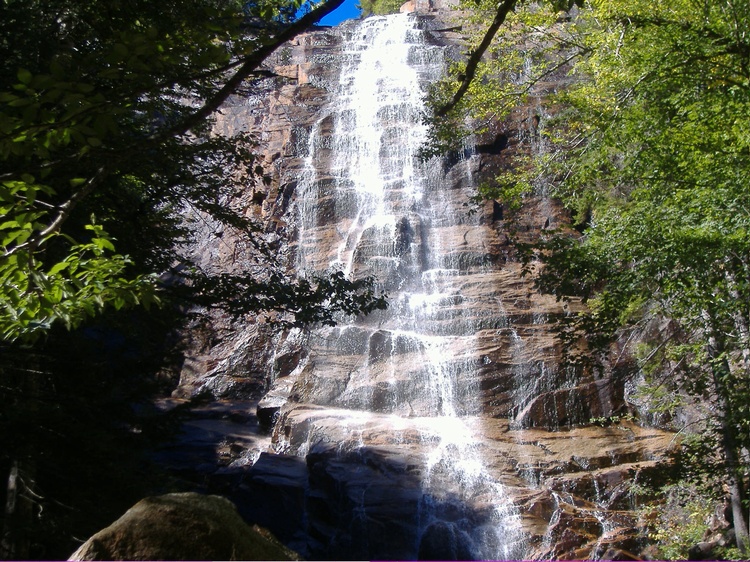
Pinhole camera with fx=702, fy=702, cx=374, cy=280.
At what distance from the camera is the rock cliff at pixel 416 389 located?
11969 millimetres

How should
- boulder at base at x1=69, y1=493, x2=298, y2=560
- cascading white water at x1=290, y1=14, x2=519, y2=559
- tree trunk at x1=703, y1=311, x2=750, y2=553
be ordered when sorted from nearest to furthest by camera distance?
boulder at base at x1=69, y1=493, x2=298, y2=560 → tree trunk at x1=703, y1=311, x2=750, y2=553 → cascading white water at x1=290, y1=14, x2=519, y2=559

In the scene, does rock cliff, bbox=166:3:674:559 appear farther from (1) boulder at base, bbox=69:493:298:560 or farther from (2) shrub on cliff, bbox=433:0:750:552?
(1) boulder at base, bbox=69:493:298:560

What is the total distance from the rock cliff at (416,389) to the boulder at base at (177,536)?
24.3ft

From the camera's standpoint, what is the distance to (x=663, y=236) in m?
7.33

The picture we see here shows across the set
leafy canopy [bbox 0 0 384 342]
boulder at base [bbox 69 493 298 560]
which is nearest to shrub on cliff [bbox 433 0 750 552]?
leafy canopy [bbox 0 0 384 342]

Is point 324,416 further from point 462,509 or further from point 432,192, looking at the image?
point 432,192

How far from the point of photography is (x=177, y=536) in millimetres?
2807

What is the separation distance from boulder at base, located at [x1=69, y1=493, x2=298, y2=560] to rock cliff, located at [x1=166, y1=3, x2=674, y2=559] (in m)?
7.41

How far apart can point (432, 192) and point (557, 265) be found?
12611 millimetres

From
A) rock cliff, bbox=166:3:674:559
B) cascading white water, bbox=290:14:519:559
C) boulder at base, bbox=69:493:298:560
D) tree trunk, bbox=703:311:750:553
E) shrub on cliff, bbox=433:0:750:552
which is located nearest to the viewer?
boulder at base, bbox=69:493:298:560

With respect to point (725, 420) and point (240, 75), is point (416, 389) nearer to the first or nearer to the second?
point (725, 420)

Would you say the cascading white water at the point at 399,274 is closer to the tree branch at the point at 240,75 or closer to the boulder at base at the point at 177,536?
the boulder at base at the point at 177,536

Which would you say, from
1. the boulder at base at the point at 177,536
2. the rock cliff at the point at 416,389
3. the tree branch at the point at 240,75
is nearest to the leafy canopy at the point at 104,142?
the tree branch at the point at 240,75

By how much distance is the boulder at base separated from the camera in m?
2.74
